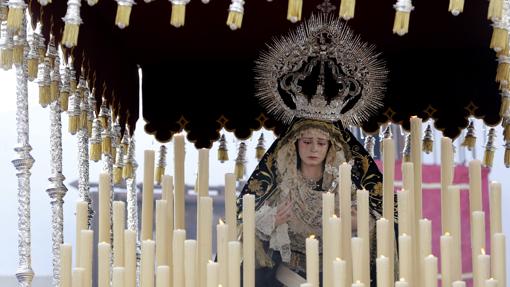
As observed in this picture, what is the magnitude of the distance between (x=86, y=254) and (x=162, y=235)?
28 centimetres

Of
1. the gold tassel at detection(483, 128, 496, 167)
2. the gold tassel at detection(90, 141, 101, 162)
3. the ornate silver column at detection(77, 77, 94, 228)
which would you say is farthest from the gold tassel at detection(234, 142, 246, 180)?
the gold tassel at detection(483, 128, 496, 167)

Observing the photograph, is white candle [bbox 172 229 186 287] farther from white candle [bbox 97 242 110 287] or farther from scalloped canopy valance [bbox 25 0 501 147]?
scalloped canopy valance [bbox 25 0 501 147]

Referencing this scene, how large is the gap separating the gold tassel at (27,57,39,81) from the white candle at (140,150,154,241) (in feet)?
2.27

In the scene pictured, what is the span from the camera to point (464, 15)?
5797 millimetres

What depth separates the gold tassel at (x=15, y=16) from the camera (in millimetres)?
4873

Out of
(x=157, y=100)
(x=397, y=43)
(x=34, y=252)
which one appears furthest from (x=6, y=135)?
(x=397, y=43)

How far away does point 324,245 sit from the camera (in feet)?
14.8

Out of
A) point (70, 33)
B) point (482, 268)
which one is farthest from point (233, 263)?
point (70, 33)

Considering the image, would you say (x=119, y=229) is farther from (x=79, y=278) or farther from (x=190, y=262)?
(x=190, y=262)

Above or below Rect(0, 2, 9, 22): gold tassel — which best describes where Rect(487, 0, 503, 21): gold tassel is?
below

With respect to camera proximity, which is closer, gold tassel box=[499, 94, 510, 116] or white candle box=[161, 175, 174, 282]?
white candle box=[161, 175, 174, 282]

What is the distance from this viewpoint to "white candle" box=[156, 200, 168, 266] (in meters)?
4.57

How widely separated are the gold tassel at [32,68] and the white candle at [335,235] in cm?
146

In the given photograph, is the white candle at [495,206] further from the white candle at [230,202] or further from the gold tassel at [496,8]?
the white candle at [230,202]
